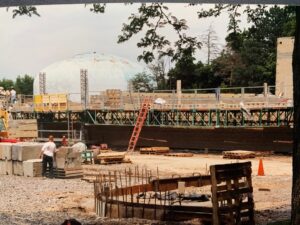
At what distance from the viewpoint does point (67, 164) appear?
1040 inches

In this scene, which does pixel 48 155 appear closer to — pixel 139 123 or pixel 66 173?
pixel 66 173

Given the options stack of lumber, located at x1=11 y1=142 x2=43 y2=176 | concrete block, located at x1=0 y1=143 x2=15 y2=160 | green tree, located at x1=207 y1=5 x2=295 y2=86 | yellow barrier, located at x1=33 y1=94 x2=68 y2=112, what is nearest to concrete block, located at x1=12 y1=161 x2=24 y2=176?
stack of lumber, located at x1=11 y1=142 x2=43 y2=176

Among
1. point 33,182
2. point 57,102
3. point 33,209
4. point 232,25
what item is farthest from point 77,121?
point 232,25

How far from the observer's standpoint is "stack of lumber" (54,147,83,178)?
2539cm

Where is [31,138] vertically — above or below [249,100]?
below

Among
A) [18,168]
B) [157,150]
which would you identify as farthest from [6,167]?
[157,150]

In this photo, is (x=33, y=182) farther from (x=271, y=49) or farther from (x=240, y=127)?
(x=271, y=49)

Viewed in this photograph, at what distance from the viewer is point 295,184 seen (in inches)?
374

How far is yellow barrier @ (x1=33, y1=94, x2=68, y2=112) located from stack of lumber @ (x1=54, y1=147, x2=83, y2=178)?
27.2 metres

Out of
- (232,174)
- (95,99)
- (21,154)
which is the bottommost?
(21,154)

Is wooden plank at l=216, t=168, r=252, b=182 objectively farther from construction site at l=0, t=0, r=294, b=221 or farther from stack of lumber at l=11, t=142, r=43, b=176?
stack of lumber at l=11, t=142, r=43, b=176

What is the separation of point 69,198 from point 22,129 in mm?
31410

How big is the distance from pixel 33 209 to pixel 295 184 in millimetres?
10470

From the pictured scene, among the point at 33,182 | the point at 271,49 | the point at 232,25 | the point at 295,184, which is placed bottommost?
the point at 33,182
